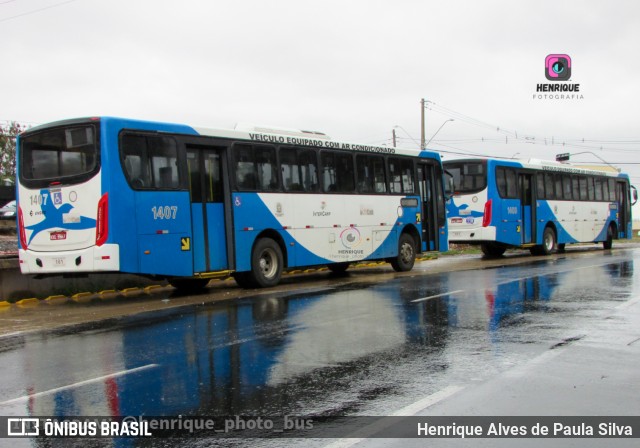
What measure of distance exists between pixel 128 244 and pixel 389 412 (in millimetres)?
8370

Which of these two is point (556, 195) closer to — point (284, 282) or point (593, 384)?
point (284, 282)

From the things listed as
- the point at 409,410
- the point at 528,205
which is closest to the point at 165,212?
the point at 409,410

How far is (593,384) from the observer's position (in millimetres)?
6430

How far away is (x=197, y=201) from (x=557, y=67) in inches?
1094

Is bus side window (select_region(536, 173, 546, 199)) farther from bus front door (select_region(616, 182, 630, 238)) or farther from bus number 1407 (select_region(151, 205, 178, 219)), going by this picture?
bus number 1407 (select_region(151, 205, 178, 219))

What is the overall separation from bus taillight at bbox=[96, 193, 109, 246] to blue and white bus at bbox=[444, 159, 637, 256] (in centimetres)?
1485

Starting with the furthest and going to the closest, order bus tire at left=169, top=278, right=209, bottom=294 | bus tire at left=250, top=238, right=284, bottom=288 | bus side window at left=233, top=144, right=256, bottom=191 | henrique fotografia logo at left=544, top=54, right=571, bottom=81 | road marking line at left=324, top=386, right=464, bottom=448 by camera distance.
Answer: henrique fotografia logo at left=544, top=54, right=571, bottom=81, bus tire at left=169, top=278, right=209, bottom=294, bus tire at left=250, top=238, right=284, bottom=288, bus side window at left=233, top=144, right=256, bottom=191, road marking line at left=324, top=386, right=464, bottom=448

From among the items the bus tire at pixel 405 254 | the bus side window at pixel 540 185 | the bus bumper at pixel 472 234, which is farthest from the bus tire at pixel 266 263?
the bus side window at pixel 540 185

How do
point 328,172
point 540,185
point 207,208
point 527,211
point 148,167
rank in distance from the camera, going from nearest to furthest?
point 148,167
point 207,208
point 328,172
point 527,211
point 540,185

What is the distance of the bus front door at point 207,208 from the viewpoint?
14.3 m

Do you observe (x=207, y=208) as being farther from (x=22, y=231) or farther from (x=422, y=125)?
(x=422, y=125)

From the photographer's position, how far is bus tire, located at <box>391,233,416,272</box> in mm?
20062

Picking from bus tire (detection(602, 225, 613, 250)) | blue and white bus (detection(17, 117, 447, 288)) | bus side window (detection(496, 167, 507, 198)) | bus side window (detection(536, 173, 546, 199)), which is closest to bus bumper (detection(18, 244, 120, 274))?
blue and white bus (detection(17, 117, 447, 288))

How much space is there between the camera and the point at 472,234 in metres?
25.2
